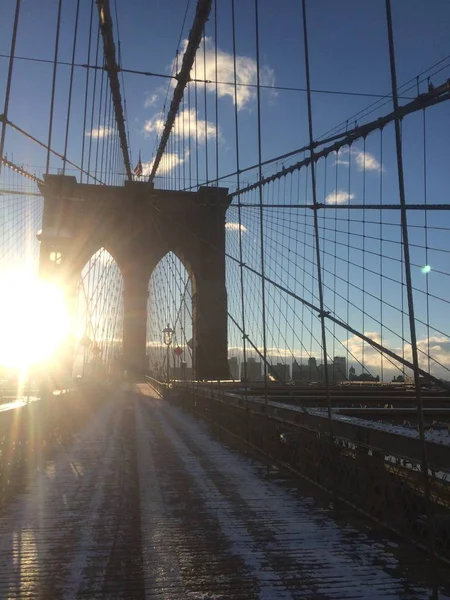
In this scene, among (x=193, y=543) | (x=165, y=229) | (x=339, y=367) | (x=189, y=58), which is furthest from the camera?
(x=165, y=229)

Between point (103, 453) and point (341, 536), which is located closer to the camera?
point (341, 536)

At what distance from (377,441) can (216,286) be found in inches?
1075

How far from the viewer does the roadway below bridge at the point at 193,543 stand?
127 inches

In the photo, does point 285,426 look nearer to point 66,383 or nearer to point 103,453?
point 103,453

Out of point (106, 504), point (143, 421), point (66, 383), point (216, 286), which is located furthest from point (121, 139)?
point (106, 504)

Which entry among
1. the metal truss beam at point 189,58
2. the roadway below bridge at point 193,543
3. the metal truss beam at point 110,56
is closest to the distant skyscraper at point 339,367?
the roadway below bridge at point 193,543

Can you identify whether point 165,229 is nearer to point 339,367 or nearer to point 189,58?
point 189,58

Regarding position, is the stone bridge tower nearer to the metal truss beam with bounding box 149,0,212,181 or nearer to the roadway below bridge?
the metal truss beam with bounding box 149,0,212,181

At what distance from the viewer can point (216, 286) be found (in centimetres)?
3180

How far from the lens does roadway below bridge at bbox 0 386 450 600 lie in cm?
322

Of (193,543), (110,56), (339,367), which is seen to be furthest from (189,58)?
(193,543)

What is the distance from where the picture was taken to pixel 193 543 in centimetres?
405

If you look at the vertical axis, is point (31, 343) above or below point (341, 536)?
above

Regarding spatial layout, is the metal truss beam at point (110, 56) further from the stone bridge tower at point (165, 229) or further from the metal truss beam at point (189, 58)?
the stone bridge tower at point (165, 229)
